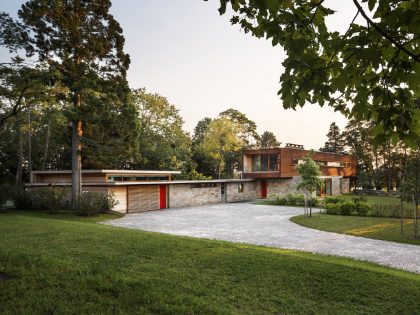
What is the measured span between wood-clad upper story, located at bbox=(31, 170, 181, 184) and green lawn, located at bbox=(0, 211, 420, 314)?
15.7m

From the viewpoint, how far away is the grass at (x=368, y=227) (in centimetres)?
1492

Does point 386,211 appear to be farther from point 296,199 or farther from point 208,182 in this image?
point 208,182

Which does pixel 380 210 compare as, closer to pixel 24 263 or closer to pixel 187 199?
pixel 187 199

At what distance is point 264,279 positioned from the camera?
7.05m

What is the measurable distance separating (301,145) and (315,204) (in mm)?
13679

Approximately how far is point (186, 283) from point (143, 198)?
72.7 feet

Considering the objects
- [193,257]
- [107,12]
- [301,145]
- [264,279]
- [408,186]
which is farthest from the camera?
[301,145]

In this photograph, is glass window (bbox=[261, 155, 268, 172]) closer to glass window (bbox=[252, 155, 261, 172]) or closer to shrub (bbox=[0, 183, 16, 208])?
glass window (bbox=[252, 155, 261, 172])

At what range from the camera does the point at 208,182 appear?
3425cm

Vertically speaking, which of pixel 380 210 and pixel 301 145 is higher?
pixel 301 145

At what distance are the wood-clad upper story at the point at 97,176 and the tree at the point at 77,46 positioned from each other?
111 inches

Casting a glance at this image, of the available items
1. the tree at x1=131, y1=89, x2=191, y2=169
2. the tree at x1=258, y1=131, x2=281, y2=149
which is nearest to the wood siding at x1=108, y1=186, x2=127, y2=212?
the tree at x1=131, y1=89, x2=191, y2=169

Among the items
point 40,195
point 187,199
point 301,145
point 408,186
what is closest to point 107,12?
point 40,195

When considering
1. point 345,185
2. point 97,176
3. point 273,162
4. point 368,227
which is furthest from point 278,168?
point 368,227
